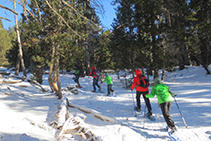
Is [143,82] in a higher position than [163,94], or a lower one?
higher

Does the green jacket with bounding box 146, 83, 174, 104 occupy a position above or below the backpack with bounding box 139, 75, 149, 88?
below

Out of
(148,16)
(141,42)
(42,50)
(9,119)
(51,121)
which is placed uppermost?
(148,16)

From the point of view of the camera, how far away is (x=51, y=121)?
3881mm

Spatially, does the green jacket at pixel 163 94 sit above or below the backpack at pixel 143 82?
below

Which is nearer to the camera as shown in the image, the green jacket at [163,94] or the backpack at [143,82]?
the green jacket at [163,94]

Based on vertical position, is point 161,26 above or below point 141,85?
above

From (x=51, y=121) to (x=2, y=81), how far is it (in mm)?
6108

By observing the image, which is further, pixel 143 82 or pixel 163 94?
pixel 143 82

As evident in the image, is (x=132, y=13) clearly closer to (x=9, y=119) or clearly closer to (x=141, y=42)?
(x=141, y=42)

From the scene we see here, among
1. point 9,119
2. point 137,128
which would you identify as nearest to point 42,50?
point 9,119

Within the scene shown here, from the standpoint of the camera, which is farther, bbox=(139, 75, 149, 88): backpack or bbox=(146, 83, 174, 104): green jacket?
bbox=(139, 75, 149, 88): backpack

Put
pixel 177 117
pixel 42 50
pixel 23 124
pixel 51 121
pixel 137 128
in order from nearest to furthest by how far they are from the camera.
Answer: pixel 23 124 < pixel 51 121 < pixel 137 128 < pixel 177 117 < pixel 42 50

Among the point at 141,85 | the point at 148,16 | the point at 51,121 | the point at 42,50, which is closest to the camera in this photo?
the point at 51,121

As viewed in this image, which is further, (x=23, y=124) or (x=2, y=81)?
(x=2, y=81)
